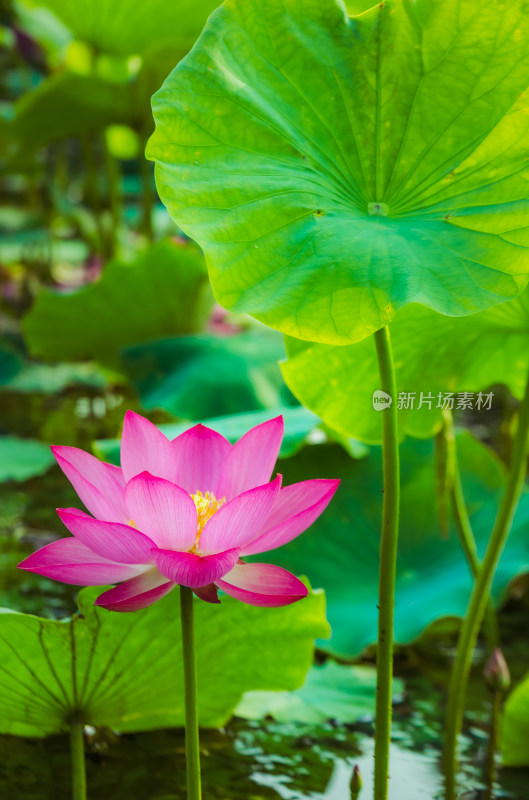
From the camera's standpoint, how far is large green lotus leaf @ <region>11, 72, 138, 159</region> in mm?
1773

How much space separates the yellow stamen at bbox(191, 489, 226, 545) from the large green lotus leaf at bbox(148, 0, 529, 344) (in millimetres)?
139

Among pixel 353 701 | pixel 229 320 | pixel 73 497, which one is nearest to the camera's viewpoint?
pixel 353 701

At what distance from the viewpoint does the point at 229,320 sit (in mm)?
2465

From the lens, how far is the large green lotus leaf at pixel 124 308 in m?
1.65

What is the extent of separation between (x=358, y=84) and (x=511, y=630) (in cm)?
90

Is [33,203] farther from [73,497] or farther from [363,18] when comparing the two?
[363,18]

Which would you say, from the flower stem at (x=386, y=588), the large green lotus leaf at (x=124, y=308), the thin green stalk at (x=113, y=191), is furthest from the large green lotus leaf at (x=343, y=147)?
the thin green stalk at (x=113, y=191)

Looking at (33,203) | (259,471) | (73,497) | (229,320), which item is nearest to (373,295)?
(259,471)

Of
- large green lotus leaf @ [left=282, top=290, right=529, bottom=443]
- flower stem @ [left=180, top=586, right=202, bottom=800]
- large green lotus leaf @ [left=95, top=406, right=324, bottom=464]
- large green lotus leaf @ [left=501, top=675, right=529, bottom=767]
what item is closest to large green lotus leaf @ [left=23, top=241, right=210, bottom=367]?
large green lotus leaf @ [left=95, top=406, right=324, bottom=464]

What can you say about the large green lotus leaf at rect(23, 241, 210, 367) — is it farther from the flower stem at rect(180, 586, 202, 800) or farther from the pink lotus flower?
the flower stem at rect(180, 586, 202, 800)

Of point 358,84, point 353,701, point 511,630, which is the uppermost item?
point 358,84

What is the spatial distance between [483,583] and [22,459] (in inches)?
41.1

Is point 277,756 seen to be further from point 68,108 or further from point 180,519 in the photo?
point 68,108

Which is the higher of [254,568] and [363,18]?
[363,18]
